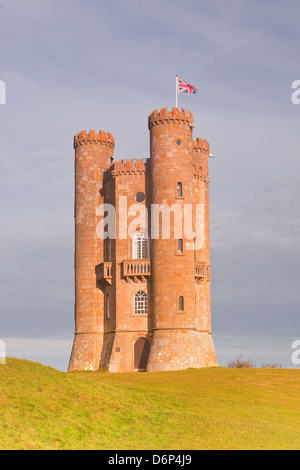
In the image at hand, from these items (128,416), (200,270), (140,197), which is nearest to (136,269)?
(200,270)

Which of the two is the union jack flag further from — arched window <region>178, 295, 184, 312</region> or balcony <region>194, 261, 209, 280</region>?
arched window <region>178, 295, 184, 312</region>

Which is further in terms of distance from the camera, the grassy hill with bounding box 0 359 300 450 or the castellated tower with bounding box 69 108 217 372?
the castellated tower with bounding box 69 108 217 372

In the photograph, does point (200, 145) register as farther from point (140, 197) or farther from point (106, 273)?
point (106, 273)

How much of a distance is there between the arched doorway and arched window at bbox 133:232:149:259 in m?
7.19

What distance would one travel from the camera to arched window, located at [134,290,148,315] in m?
57.6

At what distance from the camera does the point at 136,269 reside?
5762 cm

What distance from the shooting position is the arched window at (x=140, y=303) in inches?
2269

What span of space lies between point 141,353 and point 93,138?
20.6 m

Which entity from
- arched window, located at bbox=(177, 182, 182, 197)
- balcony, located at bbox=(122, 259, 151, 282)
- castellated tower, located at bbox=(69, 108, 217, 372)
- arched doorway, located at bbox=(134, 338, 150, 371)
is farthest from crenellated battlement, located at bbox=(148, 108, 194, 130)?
arched doorway, located at bbox=(134, 338, 150, 371)
